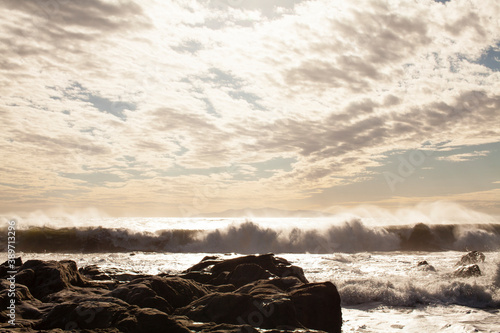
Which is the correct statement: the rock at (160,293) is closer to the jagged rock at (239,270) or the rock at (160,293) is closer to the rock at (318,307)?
the jagged rock at (239,270)

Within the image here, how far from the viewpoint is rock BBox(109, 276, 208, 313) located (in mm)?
7582

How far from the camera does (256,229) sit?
33.5 metres

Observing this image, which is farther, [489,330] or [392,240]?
[392,240]

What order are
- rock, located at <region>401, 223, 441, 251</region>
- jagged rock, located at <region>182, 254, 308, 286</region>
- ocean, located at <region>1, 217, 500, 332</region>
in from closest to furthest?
1. ocean, located at <region>1, 217, 500, 332</region>
2. jagged rock, located at <region>182, 254, 308, 286</region>
3. rock, located at <region>401, 223, 441, 251</region>

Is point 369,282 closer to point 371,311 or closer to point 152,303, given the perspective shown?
point 371,311

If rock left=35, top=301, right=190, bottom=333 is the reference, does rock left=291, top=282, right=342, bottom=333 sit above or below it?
below

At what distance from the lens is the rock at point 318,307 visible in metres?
7.85

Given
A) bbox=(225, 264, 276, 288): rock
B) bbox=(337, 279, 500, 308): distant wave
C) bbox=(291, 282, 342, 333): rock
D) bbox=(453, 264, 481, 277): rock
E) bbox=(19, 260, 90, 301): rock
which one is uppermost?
bbox=(19, 260, 90, 301): rock

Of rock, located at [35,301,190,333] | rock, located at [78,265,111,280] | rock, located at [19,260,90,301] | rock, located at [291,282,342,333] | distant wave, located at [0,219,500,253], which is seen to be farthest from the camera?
distant wave, located at [0,219,500,253]

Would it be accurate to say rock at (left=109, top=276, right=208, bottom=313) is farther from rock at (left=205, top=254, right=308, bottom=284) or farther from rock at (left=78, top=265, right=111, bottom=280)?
rock at (left=78, top=265, right=111, bottom=280)

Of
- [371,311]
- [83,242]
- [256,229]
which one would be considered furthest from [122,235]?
[371,311]

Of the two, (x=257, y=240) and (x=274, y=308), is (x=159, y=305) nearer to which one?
(x=274, y=308)

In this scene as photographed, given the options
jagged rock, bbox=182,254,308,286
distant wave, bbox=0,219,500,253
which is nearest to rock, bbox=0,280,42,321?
jagged rock, bbox=182,254,308,286

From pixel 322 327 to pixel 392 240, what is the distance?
28428 millimetres
